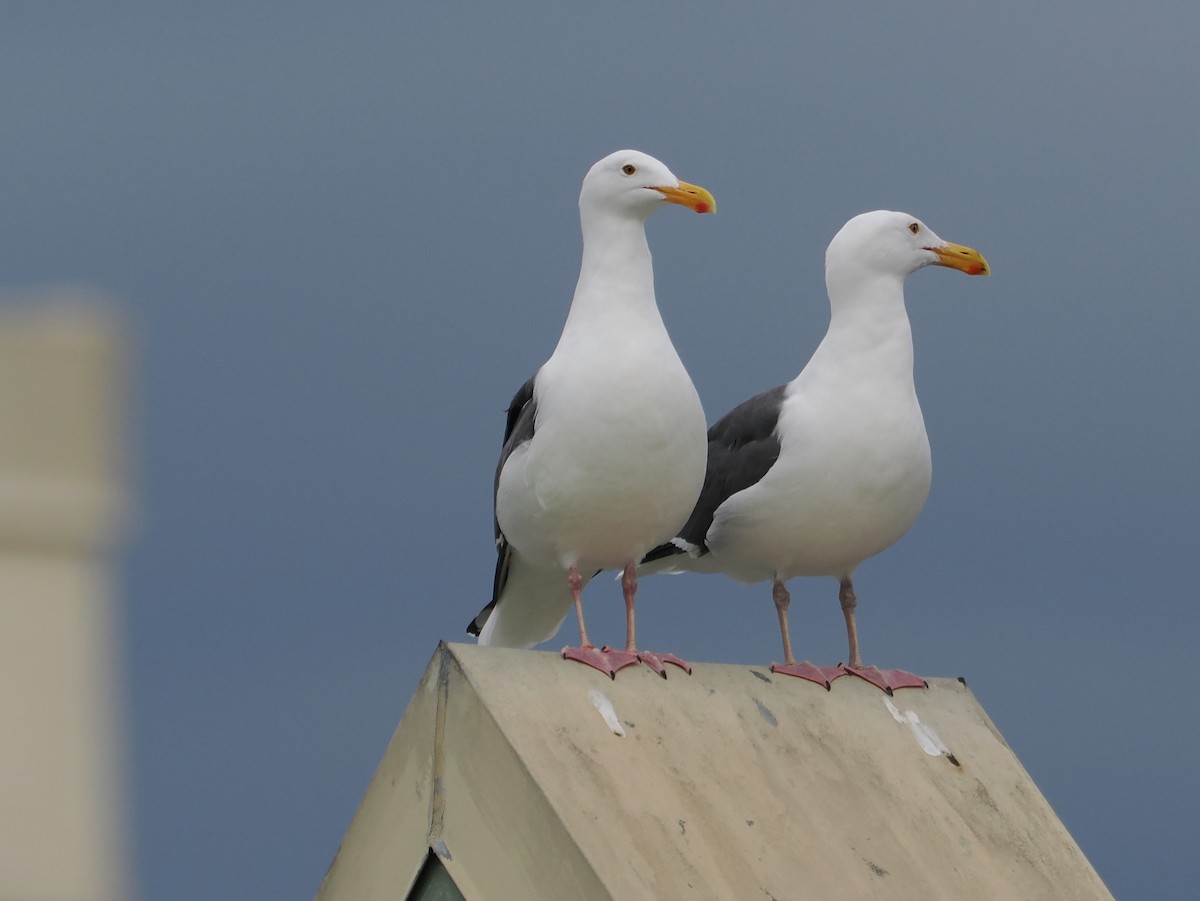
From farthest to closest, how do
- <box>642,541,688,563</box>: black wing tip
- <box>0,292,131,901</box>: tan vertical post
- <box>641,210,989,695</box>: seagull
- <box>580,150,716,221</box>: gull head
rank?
<box>642,541,688,563</box>: black wing tip, <box>641,210,989,695</box>: seagull, <box>580,150,716,221</box>: gull head, <box>0,292,131,901</box>: tan vertical post

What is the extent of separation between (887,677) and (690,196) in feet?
8.35

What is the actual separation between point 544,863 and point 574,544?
252 cm

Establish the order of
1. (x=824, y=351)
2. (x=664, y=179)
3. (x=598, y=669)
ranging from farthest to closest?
(x=824, y=351)
(x=664, y=179)
(x=598, y=669)

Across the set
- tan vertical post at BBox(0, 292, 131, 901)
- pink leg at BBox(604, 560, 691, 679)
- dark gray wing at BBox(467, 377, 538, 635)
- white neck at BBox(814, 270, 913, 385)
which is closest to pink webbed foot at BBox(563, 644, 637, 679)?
pink leg at BBox(604, 560, 691, 679)

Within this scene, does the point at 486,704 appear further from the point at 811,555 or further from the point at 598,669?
the point at 811,555

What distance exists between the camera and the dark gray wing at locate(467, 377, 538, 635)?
978 centimetres

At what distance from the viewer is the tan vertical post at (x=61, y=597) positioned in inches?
111

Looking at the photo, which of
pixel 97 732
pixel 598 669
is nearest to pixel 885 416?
pixel 598 669

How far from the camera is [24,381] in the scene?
112 inches

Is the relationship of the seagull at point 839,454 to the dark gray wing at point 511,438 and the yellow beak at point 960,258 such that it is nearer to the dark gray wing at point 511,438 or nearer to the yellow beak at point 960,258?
the yellow beak at point 960,258

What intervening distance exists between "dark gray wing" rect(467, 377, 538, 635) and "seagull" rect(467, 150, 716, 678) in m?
0.01

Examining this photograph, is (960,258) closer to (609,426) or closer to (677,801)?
(609,426)

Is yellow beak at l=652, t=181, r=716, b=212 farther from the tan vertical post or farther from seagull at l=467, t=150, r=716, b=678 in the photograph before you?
the tan vertical post

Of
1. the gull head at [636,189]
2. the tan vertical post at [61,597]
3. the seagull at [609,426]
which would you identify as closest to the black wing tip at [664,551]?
the seagull at [609,426]
